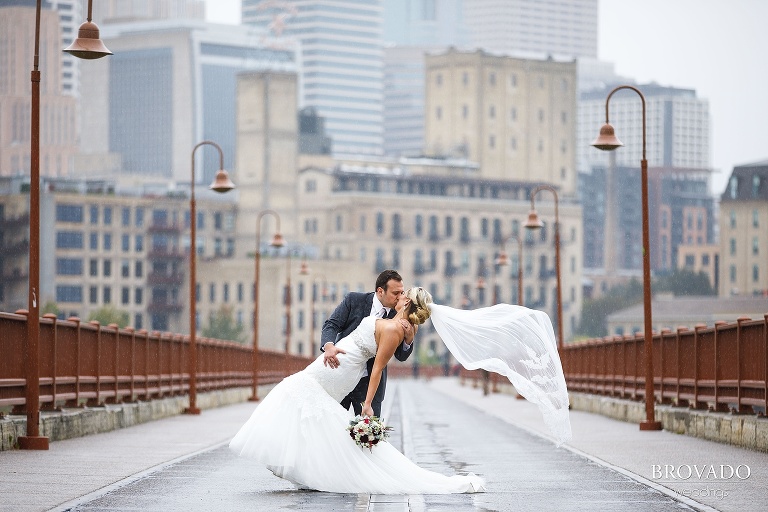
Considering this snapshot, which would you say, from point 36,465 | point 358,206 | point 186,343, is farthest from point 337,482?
point 358,206

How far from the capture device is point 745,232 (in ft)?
582

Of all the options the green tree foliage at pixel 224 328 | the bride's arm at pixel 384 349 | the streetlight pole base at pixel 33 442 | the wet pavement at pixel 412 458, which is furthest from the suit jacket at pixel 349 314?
the green tree foliage at pixel 224 328

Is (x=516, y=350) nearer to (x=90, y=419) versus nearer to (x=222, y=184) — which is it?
(x=90, y=419)

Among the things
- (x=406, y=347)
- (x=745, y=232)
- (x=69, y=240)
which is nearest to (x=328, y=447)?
(x=406, y=347)

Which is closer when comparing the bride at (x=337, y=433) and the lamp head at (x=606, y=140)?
the bride at (x=337, y=433)

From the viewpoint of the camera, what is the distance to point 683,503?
45.0 ft

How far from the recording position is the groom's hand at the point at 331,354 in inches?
569

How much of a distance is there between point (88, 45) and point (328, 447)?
9.10m

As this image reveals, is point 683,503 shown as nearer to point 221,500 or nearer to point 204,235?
point 221,500

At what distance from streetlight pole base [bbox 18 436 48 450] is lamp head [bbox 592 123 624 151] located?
12.9 meters

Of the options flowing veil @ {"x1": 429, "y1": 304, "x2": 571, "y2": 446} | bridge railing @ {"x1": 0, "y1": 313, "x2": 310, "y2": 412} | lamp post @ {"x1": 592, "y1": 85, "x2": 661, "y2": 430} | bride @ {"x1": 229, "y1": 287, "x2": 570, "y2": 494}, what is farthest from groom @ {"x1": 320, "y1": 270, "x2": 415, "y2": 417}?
lamp post @ {"x1": 592, "y1": 85, "x2": 661, "y2": 430}

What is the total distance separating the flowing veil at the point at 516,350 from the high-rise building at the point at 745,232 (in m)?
159

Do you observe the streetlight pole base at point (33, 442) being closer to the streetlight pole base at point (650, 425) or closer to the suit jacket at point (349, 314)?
the suit jacket at point (349, 314)

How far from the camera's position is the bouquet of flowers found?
14148 millimetres
